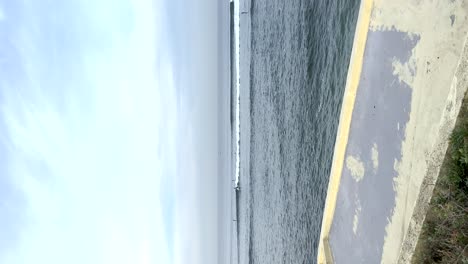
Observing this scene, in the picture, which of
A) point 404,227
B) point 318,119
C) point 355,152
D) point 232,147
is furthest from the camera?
point 232,147

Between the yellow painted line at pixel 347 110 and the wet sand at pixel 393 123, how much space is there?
0.01 meters

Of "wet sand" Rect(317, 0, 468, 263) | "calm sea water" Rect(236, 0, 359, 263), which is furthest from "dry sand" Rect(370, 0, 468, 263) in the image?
"calm sea water" Rect(236, 0, 359, 263)

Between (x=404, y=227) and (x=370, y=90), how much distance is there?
1892 mm

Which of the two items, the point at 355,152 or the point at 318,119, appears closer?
the point at 355,152

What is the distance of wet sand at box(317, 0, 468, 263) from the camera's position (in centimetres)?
505

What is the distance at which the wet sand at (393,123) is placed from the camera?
5.05 meters

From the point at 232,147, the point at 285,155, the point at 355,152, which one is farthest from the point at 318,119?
the point at 232,147

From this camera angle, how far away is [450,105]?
4840mm

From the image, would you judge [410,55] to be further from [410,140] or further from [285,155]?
[285,155]

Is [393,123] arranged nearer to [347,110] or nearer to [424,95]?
[424,95]

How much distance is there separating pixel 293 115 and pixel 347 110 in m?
7.84

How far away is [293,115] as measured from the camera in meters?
14.9

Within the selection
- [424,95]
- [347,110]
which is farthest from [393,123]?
[347,110]

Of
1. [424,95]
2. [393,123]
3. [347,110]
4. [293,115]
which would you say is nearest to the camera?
[424,95]
